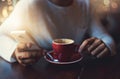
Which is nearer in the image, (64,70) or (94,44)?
(64,70)

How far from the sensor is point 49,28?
1.08 m

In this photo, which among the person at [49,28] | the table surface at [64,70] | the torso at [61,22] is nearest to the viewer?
the table surface at [64,70]

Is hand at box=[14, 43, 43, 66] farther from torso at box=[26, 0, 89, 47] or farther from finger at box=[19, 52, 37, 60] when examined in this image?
torso at box=[26, 0, 89, 47]

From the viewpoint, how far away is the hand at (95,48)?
0.90 metres

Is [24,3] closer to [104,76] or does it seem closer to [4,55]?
[4,55]

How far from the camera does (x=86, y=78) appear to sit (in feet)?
2.39

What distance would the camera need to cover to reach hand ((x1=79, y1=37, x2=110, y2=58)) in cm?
90

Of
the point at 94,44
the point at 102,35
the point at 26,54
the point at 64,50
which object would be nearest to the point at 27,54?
the point at 26,54

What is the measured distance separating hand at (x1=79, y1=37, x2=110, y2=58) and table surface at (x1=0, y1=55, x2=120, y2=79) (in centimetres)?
4

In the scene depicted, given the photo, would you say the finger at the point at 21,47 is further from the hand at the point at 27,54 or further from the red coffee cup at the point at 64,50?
the red coffee cup at the point at 64,50

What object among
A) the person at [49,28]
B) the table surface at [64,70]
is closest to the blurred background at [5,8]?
the person at [49,28]

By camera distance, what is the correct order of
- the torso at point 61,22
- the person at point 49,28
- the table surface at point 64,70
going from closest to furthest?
the table surface at point 64,70
the person at point 49,28
the torso at point 61,22

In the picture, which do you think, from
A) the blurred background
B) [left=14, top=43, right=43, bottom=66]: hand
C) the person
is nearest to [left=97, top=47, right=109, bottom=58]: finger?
the person

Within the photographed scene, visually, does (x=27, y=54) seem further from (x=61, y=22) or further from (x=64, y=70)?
(x=61, y=22)
